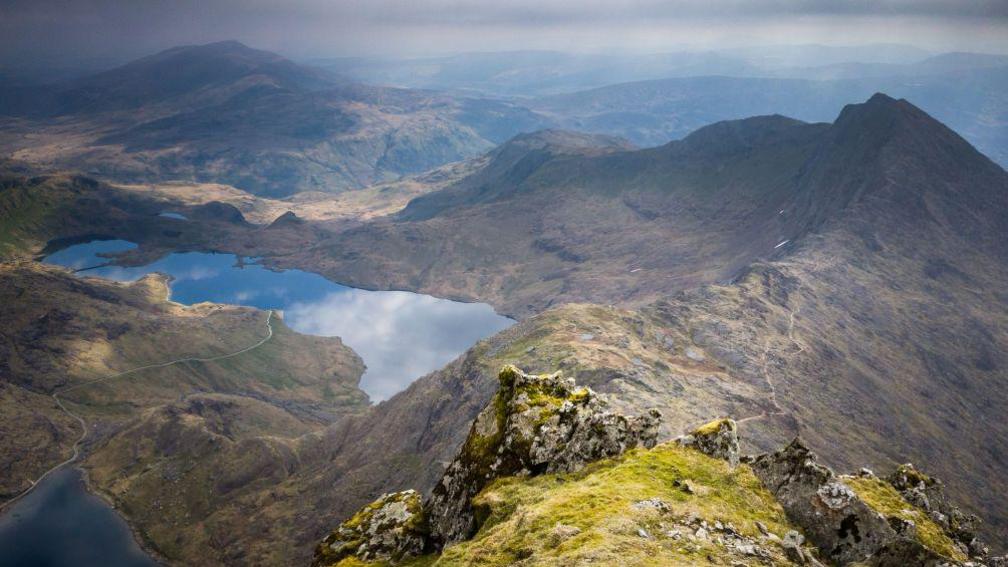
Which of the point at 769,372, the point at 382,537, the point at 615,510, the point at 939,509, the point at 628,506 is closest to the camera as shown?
the point at 615,510

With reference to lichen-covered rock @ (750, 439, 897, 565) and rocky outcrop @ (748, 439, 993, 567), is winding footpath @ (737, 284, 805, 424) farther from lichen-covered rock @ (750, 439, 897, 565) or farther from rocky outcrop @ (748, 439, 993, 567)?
lichen-covered rock @ (750, 439, 897, 565)

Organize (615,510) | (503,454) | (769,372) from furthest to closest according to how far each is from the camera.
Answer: (769,372), (503,454), (615,510)

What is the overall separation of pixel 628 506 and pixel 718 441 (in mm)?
8999

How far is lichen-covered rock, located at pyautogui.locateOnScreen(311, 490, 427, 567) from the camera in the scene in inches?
1378

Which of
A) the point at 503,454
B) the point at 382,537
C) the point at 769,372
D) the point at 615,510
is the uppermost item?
the point at 615,510

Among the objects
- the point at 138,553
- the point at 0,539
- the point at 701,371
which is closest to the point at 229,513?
the point at 138,553

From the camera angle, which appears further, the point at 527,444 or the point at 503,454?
the point at 503,454

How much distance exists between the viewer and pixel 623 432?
34812 millimetres

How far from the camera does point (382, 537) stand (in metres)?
35.7

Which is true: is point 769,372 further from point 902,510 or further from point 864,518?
point 864,518

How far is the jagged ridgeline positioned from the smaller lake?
5039 inches

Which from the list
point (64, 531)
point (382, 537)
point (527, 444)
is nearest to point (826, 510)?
point (527, 444)

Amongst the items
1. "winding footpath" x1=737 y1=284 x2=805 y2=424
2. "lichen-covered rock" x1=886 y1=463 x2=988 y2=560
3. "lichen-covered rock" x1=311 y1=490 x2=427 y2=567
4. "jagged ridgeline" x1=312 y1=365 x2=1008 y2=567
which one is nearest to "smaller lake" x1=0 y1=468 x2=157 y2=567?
"lichen-covered rock" x1=311 y1=490 x2=427 y2=567

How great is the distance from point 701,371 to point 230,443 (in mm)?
121058
